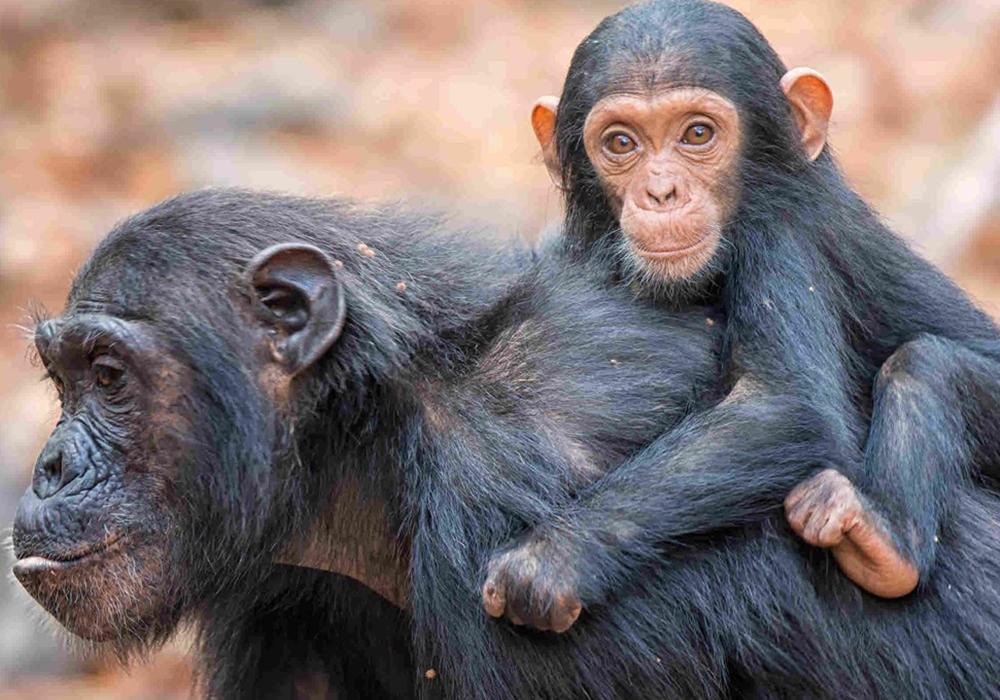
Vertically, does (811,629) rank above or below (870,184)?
above

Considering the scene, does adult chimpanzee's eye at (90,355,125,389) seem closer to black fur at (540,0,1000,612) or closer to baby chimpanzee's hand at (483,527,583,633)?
baby chimpanzee's hand at (483,527,583,633)

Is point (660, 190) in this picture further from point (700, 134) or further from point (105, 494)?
point (105, 494)

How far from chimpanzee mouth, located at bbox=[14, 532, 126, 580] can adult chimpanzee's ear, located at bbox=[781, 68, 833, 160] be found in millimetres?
2612

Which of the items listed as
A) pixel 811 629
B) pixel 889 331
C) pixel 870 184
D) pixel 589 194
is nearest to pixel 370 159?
pixel 870 184

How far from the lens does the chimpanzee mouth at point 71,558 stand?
13.7 ft

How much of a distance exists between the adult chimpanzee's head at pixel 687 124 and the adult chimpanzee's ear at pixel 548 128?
0.35 metres

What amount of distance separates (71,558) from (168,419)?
46cm

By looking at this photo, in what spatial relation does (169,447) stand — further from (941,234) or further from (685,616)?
(941,234)

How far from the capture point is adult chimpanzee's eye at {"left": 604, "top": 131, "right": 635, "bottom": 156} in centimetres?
512

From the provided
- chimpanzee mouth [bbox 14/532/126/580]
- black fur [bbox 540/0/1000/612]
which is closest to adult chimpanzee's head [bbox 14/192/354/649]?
chimpanzee mouth [bbox 14/532/126/580]

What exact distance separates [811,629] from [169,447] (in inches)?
72.7

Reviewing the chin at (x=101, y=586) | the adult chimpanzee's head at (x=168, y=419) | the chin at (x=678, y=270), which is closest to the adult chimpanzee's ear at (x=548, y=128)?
the chin at (x=678, y=270)

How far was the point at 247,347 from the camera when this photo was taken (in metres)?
4.36

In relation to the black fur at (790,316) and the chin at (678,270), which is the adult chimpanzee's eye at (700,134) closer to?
the black fur at (790,316)
